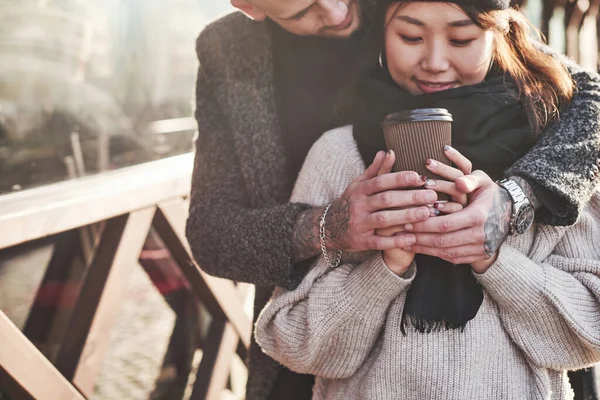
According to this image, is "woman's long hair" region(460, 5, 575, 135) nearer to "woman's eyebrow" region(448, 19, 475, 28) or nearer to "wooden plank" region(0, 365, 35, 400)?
"woman's eyebrow" region(448, 19, 475, 28)

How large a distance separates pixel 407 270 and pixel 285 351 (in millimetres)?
370

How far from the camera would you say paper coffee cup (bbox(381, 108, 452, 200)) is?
1122mm

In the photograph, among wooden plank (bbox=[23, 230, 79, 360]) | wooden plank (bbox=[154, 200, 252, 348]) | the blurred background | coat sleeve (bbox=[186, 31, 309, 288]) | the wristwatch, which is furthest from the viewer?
wooden plank (bbox=[23, 230, 79, 360])

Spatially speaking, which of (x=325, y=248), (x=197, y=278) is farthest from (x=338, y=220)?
(x=197, y=278)

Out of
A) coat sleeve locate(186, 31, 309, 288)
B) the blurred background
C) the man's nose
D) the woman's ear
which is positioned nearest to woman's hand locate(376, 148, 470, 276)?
coat sleeve locate(186, 31, 309, 288)

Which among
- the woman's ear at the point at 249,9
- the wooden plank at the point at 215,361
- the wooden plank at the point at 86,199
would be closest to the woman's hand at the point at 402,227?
the woman's ear at the point at 249,9

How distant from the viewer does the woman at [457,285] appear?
50.8 inches

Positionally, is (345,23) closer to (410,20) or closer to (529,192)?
(410,20)

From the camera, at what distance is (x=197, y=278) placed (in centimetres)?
274

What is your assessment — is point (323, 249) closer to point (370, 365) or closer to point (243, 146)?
point (370, 365)

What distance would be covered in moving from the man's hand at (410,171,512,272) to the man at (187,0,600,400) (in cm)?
13

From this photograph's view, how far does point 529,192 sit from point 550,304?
255mm

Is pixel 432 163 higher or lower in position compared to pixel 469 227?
higher

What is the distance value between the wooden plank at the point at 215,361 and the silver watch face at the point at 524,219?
6.38 feet
